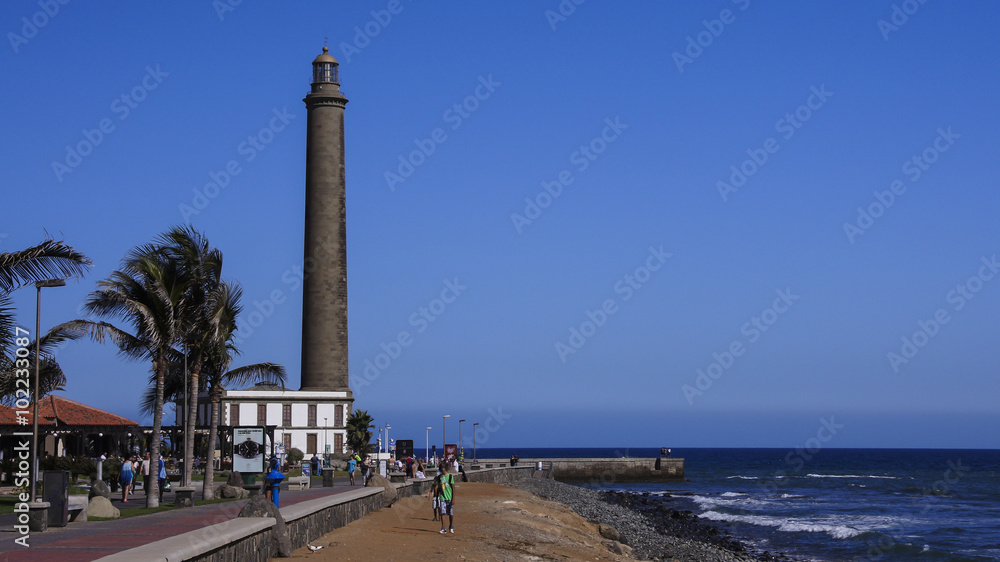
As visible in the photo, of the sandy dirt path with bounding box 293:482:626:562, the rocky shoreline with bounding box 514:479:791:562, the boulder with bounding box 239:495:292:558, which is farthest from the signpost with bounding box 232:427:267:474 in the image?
the boulder with bounding box 239:495:292:558

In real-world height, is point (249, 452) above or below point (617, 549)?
above

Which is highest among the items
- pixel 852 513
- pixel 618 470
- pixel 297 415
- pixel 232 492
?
pixel 297 415

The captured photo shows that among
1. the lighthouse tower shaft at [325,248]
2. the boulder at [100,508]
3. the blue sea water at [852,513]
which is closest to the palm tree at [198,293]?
the boulder at [100,508]

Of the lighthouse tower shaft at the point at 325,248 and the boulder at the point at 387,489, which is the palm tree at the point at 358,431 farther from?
the boulder at the point at 387,489

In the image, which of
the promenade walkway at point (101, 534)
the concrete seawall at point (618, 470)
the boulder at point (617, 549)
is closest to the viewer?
the promenade walkway at point (101, 534)

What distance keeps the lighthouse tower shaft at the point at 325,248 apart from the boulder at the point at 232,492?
31779mm

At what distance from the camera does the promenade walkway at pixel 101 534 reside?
1527cm

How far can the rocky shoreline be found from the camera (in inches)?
1428

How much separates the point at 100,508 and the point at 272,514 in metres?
8.36

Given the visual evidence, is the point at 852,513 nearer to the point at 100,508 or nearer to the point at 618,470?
the point at 618,470

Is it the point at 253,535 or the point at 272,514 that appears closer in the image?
the point at 253,535

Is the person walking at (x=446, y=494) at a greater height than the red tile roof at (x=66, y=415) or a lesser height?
lesser

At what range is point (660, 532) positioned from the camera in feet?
145

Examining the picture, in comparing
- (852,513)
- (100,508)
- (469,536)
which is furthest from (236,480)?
(852,513)
